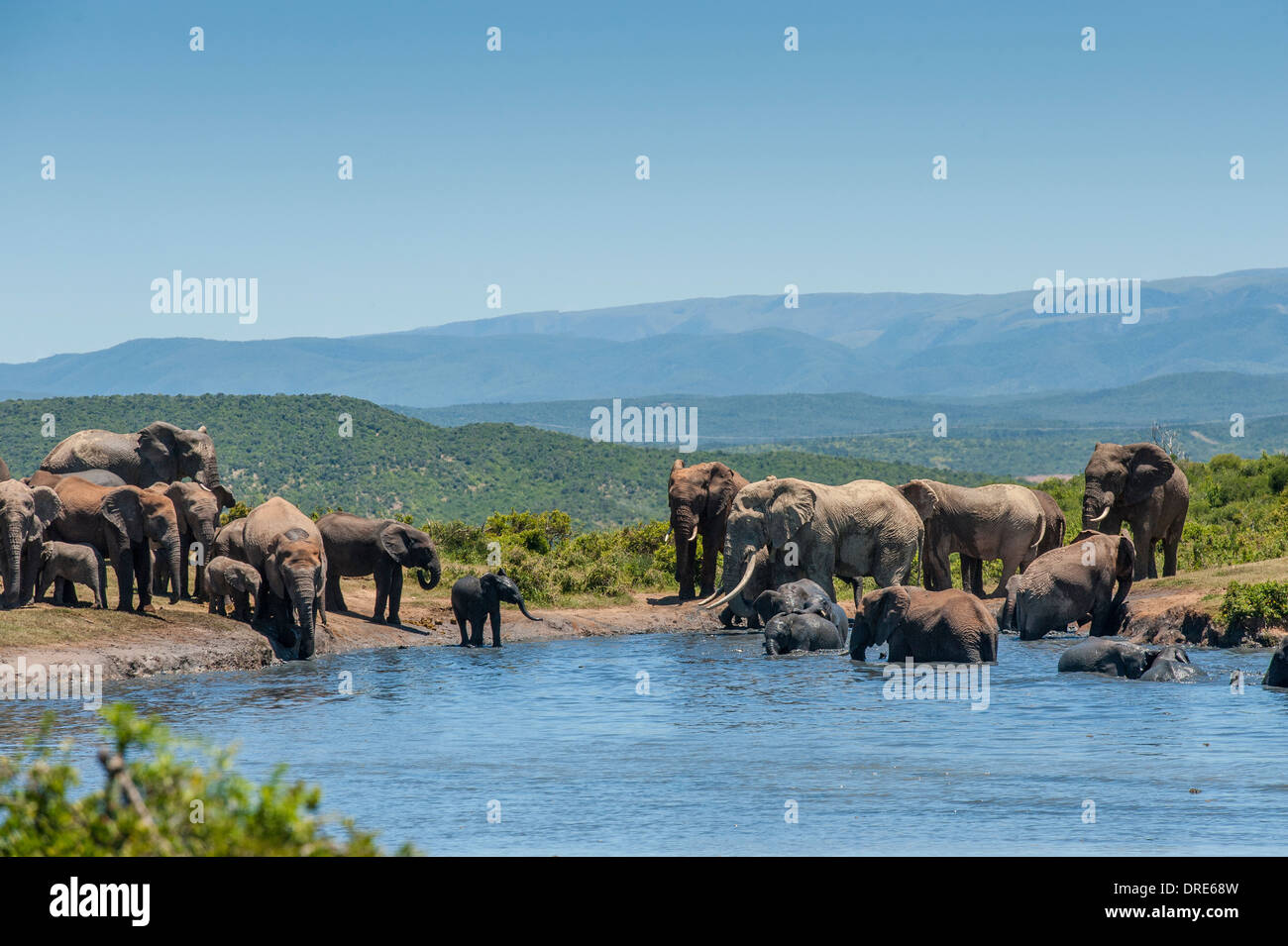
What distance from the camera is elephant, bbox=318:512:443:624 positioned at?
83.8ft

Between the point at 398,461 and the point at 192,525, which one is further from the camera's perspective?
the point at 398,461

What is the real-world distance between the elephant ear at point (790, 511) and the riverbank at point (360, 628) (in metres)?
2.74

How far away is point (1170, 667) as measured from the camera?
19.3 m

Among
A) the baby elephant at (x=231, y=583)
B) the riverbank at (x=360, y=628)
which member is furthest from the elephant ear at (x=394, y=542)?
the baby elephant at (x=231, y=583)

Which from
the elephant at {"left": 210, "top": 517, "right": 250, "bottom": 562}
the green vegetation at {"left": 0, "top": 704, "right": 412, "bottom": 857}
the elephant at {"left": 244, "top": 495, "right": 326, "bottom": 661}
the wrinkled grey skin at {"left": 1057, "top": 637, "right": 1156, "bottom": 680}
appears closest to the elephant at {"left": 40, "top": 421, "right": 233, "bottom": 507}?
the elephant at {"left": 210, "top": 517, "right": 250, "bottom": 562}

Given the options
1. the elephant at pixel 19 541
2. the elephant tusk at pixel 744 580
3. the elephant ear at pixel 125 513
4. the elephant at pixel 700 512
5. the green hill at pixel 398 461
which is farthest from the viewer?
the green hill at pixel 398 461

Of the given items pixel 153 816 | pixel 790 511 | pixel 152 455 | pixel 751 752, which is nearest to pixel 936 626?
pixel 751 752

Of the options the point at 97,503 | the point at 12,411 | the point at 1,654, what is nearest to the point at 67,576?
the point at 97,503

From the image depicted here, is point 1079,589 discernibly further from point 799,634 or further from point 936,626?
point 799,634

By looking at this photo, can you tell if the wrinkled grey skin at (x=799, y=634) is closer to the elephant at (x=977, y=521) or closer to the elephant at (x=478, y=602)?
the elephant at (x=478, y=602)

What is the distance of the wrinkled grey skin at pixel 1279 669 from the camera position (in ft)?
60.2

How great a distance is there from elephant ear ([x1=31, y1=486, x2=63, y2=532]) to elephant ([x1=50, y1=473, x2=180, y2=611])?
40 cm

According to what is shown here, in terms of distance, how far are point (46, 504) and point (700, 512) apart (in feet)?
42.9

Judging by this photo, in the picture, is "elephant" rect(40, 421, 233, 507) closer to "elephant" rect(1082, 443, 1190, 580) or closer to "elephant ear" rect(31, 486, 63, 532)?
"elephant ear" rect(31, 486, 63, 532)
